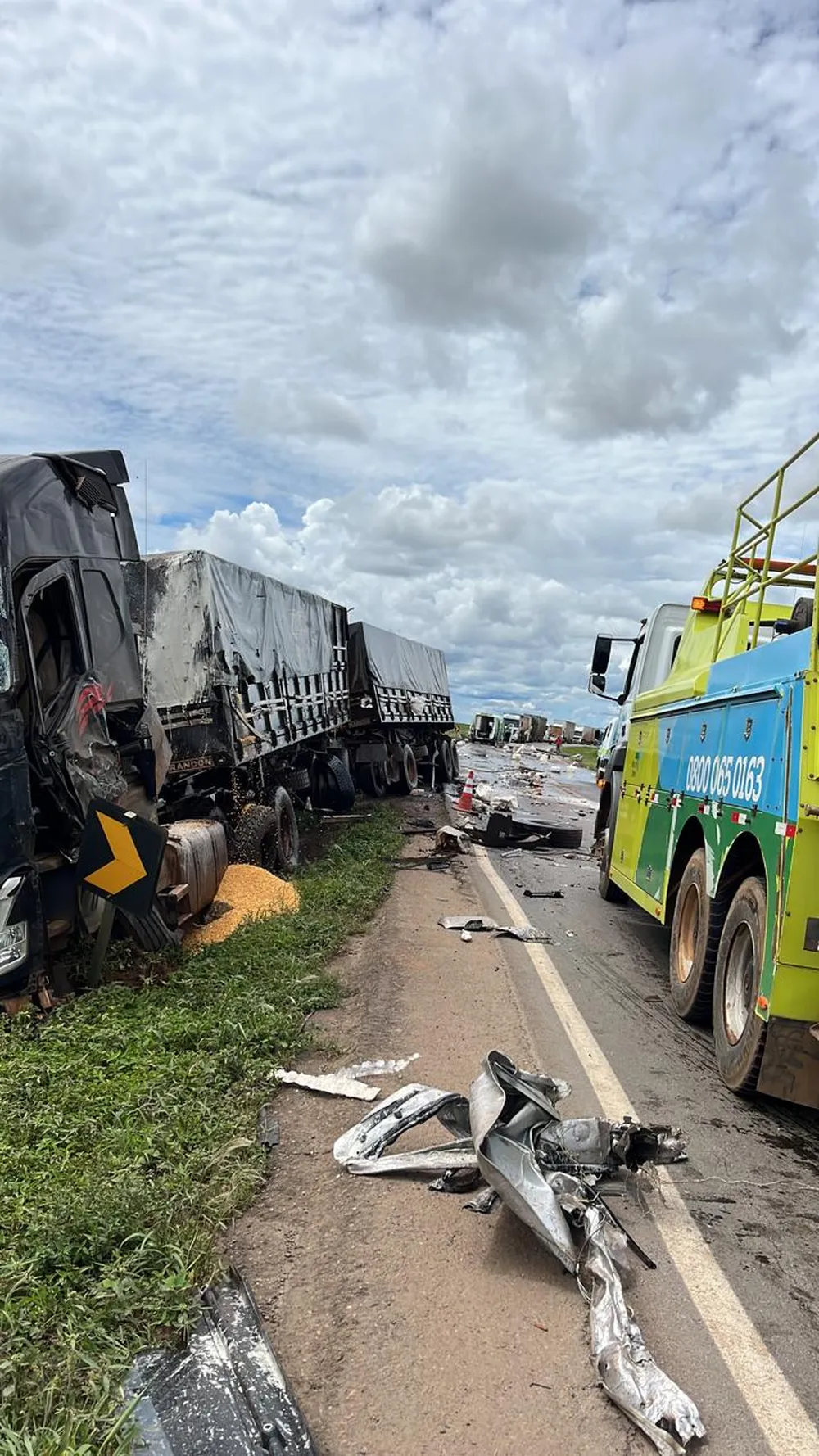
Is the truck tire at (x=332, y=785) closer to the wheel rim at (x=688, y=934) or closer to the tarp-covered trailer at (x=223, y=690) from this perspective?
the tarp-covered trailer at (x=223, y=690)

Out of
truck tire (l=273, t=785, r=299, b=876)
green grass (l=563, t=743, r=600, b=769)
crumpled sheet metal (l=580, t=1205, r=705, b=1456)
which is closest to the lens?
crumpled sheet metal (l=580, t=1205, r=705, b=1456)

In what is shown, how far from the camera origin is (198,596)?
9.78 meters

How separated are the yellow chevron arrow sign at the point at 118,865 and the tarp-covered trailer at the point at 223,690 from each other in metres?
2.92

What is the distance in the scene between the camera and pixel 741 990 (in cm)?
548

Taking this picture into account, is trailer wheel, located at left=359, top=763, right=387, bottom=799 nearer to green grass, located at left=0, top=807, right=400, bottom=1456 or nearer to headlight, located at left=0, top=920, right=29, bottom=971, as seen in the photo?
green grass, located at left=0, top=807, right=400, bottom=1456

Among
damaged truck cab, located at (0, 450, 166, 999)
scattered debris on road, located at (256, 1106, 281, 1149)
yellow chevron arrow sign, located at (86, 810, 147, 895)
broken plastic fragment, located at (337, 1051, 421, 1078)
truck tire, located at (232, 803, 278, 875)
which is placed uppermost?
damaged truck cab, located at (0, 450, 166, 999)

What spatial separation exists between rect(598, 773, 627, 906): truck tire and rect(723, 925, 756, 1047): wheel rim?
4730 mm

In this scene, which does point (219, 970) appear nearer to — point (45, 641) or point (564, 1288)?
point (45, 641)

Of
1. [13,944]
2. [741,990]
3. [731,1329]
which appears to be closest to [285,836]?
[13,944]

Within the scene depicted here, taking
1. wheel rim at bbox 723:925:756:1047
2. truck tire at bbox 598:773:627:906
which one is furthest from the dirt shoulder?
truck tire at bbox 598:773:627:906

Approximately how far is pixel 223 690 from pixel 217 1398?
7.31m

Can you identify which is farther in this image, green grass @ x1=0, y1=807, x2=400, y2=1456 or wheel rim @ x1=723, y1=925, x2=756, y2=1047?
wheel rim @ x1=723, y1=925, x2=756, y2=1047

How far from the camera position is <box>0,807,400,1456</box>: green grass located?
2.68 m

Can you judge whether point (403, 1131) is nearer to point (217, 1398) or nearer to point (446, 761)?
point (217, 1398)
